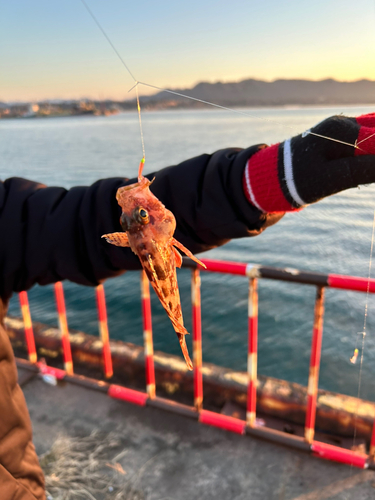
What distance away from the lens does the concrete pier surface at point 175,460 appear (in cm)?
312

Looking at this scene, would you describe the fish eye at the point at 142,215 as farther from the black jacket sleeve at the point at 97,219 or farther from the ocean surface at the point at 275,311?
the ocean surface at the point at 275,311

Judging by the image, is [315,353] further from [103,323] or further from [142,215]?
[142,215]

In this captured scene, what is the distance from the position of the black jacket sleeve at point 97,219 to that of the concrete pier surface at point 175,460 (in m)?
2.04

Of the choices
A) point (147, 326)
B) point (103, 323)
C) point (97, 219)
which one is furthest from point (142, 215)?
point (103, 323)

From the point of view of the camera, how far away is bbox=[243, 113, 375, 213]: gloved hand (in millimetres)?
1486

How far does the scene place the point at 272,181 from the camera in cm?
173

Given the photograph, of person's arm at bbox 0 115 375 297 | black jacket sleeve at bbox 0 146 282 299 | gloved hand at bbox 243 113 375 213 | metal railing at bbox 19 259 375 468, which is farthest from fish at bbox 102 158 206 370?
metal railing at bbox 19 259 375 468

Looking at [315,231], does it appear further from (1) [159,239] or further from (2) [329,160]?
(1) [159,239]

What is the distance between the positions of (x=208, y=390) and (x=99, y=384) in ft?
4.45

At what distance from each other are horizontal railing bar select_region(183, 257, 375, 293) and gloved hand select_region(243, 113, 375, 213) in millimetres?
1455

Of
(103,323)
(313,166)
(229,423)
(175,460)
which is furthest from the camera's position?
(103,323)

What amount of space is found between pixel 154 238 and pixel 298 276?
8.43 feet

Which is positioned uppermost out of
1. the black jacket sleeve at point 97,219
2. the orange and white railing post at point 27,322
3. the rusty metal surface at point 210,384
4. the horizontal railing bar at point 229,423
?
the black jacket sleeve at point 97,219

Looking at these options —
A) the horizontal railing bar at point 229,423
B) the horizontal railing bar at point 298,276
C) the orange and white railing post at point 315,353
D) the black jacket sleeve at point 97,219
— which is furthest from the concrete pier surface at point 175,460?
the black jacket sleeve at point 97,219
